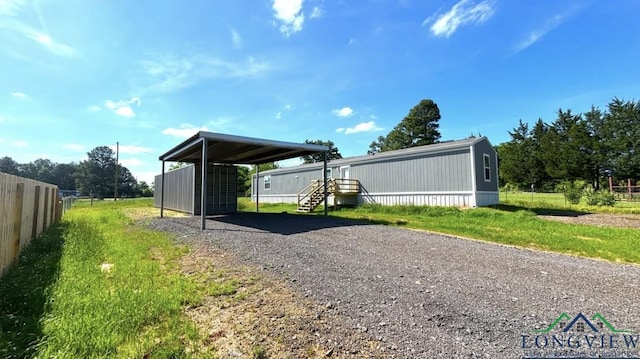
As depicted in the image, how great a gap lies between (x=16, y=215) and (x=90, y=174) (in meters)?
69.4

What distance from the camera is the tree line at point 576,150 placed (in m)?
30.6

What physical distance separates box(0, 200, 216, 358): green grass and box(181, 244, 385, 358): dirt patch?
18cm

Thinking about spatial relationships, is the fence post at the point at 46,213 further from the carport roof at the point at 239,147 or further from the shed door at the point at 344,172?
the shed door at the point at 344,172

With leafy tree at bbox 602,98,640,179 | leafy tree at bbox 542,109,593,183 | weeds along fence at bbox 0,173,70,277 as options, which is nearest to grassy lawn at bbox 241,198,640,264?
weeds along fence at bbox 0,173,70,277

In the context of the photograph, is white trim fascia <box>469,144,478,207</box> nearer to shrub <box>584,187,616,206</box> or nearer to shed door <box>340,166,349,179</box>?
shed door <box>340,166,349,179</box>

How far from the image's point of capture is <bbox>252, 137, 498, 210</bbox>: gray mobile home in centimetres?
1311

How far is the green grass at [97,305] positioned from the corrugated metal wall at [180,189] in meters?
8.67

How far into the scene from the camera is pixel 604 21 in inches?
384

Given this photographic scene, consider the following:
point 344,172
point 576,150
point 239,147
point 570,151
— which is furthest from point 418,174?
point 576,150

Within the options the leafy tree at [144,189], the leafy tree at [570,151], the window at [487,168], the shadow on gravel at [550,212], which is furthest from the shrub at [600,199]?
the leafy tree at [144,189]

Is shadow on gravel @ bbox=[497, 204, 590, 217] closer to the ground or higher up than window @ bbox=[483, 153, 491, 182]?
closer to the ground

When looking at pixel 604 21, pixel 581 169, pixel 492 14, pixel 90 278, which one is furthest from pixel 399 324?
pixel 581 169

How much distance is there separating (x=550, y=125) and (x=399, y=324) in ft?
165

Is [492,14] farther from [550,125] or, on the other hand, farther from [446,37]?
[550,125]
